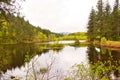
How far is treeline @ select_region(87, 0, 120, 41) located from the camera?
5484 centimetres

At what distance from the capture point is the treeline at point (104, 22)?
180 ft

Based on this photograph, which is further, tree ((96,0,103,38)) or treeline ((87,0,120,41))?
tree ((96,0,103,38))

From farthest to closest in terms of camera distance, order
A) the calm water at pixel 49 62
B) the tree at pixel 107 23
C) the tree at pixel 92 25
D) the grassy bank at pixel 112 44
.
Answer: the tree at pixel 92 25 → the tree at pixel 107 23 → the grassy bank at pixel 112 44 → the calm water at pixel 49 62

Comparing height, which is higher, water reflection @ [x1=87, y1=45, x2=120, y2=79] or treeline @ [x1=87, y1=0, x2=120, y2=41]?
treeline @ [x1=87, y1=0, x2=120, y2=41]

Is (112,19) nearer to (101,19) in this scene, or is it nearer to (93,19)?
(101,19)

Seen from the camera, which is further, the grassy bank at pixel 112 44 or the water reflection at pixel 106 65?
the grassy bank at pixel 112 44

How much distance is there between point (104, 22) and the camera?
59188mm

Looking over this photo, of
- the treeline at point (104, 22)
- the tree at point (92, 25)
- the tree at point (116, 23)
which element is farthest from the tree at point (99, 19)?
the tree at point (116, 23)

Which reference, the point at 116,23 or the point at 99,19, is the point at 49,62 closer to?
the point at 116,23

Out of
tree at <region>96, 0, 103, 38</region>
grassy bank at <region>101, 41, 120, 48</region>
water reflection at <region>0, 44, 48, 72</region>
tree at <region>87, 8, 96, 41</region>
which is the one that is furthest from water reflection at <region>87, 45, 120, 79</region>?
tree at <region>87, 8, 96, 41</region>

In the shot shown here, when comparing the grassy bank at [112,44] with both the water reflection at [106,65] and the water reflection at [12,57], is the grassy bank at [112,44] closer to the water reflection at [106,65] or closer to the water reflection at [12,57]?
the water reflection at [12,57]

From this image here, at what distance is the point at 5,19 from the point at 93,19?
5636 cm

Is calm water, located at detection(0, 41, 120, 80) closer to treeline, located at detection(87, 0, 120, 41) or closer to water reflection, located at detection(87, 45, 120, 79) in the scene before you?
water reflection, located at detection(87, 45, 120, 79)

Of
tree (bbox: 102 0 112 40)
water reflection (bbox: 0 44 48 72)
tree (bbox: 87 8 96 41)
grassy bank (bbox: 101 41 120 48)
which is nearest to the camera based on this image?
water reflection (bbox: 0 44 48 72)
